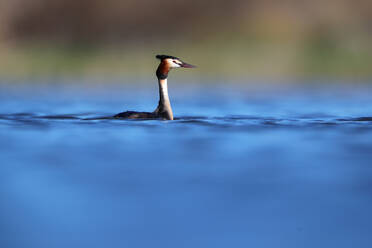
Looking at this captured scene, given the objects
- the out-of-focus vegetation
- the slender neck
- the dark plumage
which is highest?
the out-of-focus vegetation

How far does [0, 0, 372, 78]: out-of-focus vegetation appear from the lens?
124 ft

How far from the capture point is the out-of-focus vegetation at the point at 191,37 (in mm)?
37719

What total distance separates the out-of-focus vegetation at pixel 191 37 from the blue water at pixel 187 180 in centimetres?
2014

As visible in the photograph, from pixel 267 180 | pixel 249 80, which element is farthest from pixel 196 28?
pixel 267 180

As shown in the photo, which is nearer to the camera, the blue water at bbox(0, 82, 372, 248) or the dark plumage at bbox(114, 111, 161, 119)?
the blue water at bbox(0, 82, 372, 248)

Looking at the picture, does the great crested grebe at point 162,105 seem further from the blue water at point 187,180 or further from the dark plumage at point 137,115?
the blue water at point 187,180

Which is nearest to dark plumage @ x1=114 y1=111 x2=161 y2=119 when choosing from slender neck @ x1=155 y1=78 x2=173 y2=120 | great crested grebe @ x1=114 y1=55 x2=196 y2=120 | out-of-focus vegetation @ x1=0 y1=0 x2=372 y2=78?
great crested grebe @ x1=114 y1=55 x2=196 y2=120

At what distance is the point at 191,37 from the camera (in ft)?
155

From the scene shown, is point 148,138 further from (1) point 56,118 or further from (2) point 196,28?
(2) point 196,28

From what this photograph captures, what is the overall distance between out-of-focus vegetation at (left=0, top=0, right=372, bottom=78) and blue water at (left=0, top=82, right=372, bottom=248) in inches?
793

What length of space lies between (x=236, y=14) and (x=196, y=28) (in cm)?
378

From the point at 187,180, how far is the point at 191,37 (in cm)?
3991

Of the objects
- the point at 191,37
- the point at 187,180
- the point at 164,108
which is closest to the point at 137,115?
the point at 164,108

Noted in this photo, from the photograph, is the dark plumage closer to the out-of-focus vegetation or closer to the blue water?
the blue water
